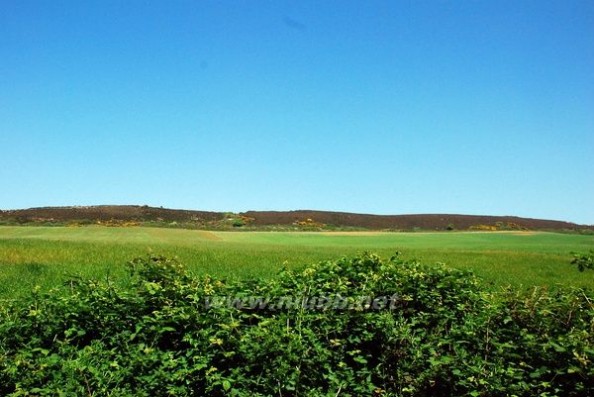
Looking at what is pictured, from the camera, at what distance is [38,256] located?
25625 mm

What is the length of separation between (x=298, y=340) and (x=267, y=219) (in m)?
69.0

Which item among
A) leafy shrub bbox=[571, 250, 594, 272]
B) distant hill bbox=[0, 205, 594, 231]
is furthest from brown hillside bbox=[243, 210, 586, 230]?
leafy shrub bbox=[571, 250, 594, 272]

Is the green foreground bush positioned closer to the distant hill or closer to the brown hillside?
the distant hill

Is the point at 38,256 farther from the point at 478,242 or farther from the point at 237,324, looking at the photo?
the point at 478,242

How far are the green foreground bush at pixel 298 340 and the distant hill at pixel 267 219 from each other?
199 ft

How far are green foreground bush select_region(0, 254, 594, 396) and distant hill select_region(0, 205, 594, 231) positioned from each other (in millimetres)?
60671

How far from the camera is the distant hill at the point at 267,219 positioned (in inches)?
2825

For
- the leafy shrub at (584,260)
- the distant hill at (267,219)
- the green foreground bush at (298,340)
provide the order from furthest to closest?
the distant hill at (267,219) < the leafy shrub at (584,260) < the green foreground bush at (298,340)

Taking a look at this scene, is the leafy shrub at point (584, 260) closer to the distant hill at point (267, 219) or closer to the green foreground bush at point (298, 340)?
the green foreground bush at point (298, 340)

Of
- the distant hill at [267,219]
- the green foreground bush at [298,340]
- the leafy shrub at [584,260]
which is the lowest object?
the green foreground bush at [298,340]

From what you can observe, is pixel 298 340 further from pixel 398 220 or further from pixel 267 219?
pixel 398 220

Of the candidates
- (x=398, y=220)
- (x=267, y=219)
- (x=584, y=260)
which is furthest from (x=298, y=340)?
(x=398, y=220)

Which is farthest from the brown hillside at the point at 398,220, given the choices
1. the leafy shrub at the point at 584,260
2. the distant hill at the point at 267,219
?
the leafy shrub at the point at 584,260

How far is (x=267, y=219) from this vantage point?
246ft
